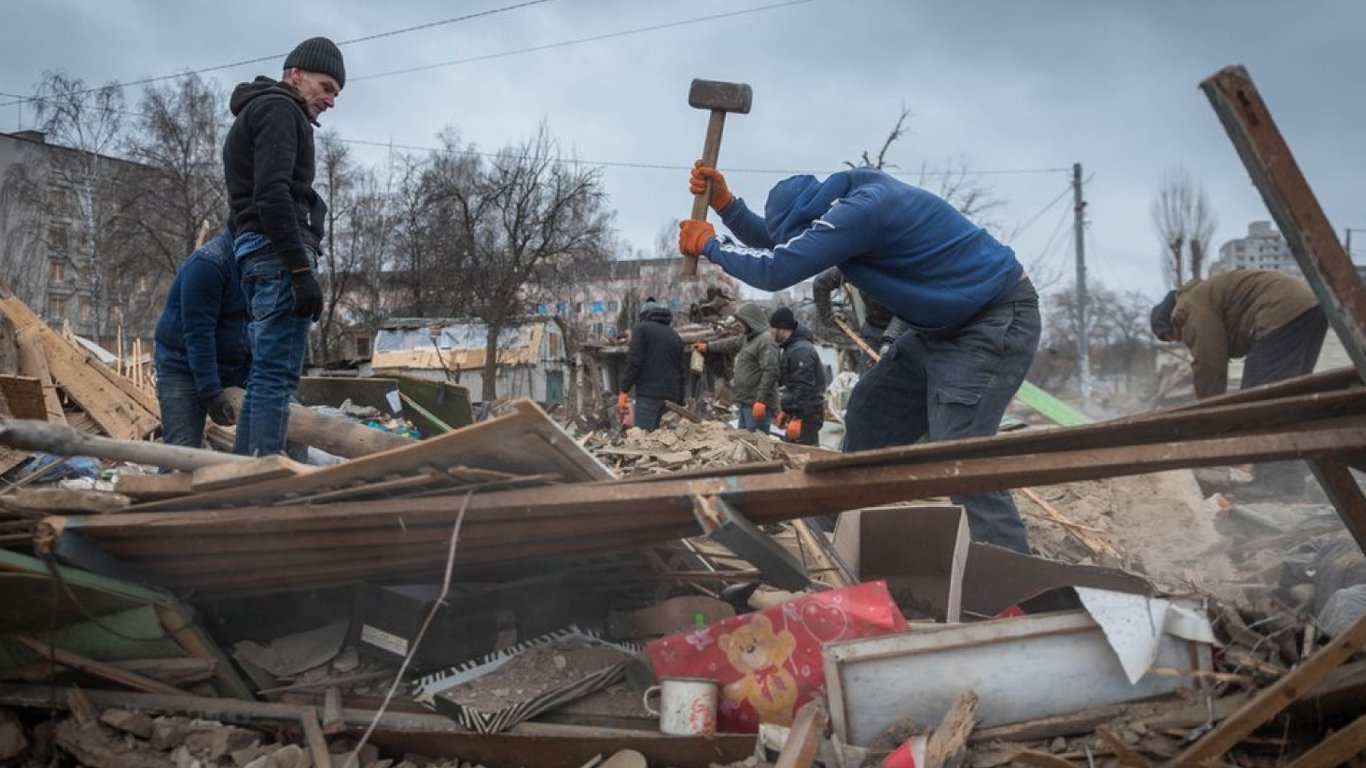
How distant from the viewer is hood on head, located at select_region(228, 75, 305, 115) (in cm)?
362

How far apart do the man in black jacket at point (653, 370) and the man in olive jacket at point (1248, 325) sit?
194 inches

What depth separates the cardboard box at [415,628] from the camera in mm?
2742

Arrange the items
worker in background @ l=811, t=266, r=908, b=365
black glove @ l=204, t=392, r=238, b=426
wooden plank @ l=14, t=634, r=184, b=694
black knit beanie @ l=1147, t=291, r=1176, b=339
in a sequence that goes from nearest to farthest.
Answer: wooden plank @ l=14, t=634, r=184, b=694 → black glove @ l=204, t=392, r=238, b=426 → worker in background @ l=811, t=266, r=908, b=365 → black knit beanie @ l=1147, t=291, r=1176, b=339

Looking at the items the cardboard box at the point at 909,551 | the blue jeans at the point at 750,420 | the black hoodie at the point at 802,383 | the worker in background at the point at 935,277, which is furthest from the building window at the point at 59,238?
the cardboard box at the point at 909,551

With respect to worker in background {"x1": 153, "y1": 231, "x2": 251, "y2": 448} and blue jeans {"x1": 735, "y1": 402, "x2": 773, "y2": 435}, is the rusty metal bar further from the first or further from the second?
blue jeans {"x1": 735, "y1": 402, "x2": 773, "y2": 435}

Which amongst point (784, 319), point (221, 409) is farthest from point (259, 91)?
point (784, 319)

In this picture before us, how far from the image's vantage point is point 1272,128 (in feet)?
5.96

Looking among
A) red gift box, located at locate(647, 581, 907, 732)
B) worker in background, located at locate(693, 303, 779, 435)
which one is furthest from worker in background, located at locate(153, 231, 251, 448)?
worker in background, located at locate(693, 303, 779, 435)

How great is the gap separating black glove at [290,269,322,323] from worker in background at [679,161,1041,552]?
139 centimetres

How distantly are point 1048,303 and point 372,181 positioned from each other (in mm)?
29366

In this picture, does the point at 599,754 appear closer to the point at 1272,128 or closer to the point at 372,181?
the point at 1272,128

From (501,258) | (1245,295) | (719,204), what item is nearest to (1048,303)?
(501,258)

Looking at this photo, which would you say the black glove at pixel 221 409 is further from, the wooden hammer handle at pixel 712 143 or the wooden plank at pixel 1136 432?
the wooden plank at pixel 1136 432

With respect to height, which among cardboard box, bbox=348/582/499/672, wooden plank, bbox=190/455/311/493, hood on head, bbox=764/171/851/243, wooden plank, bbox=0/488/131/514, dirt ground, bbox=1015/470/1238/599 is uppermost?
hood on head, bbox=764/171/851/243
